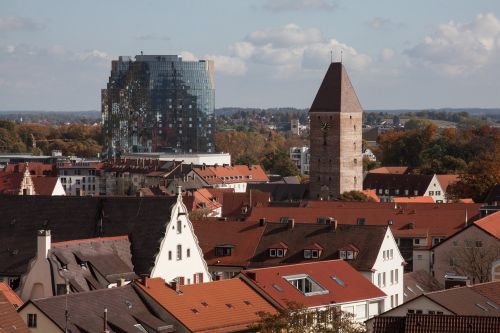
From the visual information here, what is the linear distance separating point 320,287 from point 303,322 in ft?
52.6

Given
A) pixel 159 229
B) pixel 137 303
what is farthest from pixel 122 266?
pixel 137 303

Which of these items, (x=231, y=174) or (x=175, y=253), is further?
(x=231, y=174)

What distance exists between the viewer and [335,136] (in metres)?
141

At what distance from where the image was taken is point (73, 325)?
4944 cm

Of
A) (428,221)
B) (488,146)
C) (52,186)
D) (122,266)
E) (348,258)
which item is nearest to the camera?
(122,266)

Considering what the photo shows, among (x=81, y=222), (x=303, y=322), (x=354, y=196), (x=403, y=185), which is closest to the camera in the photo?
(x=303, y=322)

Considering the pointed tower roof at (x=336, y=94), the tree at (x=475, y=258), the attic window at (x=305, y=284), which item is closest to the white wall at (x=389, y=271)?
the tree at (x=475, y=258)

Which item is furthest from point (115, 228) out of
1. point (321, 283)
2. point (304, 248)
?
point (304, 248)

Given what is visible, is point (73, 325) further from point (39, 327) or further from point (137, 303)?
point (137, 303)

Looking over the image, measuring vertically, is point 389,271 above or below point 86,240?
below

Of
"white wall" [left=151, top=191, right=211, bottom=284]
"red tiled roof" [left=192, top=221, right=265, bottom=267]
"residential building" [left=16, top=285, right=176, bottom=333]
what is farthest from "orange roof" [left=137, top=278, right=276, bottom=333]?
"red tiled roof" [left=192, top=221, right=265, bottom=267]

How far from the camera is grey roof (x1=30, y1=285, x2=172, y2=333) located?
4978cm

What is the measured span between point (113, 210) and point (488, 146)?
134m

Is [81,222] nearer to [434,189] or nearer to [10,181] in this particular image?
[10,181]
